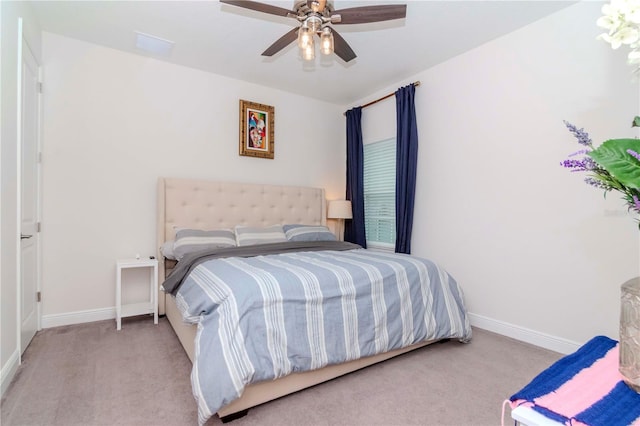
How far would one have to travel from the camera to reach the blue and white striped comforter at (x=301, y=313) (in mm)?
1635

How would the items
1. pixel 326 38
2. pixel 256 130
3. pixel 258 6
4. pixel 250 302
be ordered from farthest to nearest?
pixel 256 130 < pixel 326 38 < pixel 258 6 < pixel 250 302

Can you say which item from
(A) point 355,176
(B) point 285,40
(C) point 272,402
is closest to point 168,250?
(C) point 272,402

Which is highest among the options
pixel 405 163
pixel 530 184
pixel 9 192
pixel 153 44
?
pixel 153 44

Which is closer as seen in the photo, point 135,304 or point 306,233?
point 135,304

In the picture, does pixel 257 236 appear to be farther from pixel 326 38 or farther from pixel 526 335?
pixel 526 335

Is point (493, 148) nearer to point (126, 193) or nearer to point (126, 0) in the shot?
point (126, 0)

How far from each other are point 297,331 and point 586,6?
318 cm

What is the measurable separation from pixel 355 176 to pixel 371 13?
2.61m

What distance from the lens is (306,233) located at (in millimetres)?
3744

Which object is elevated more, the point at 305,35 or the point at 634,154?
the point at 305,35

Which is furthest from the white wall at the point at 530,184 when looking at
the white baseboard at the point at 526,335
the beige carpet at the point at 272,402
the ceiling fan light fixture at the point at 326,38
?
the ceiling fan light fixture at the point at 326,38

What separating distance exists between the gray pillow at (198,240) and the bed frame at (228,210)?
0.32m

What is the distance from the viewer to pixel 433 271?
8.52 ft

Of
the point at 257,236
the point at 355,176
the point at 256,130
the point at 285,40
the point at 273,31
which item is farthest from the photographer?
the point at 355,176
